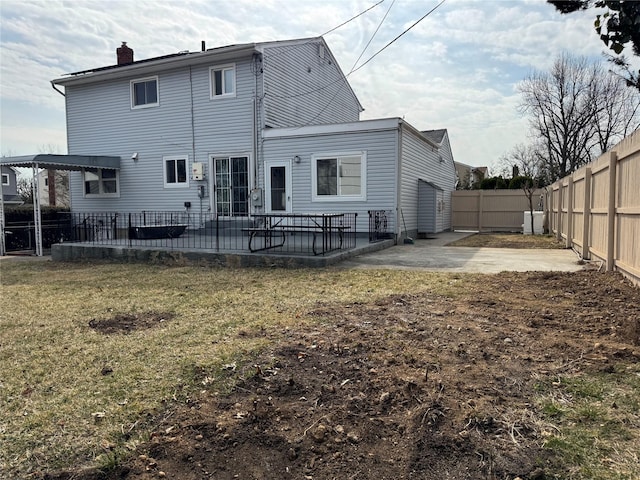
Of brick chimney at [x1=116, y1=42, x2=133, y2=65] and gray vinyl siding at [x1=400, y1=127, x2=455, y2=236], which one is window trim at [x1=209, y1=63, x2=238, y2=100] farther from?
gray vinyl siding at [x1=400, y1=127, x2=455, y2=236]

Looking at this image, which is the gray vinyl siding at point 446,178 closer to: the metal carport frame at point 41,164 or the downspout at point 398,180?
the downspout at point 398,180

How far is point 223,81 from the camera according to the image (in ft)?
45.9

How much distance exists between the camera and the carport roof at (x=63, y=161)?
12422 mm

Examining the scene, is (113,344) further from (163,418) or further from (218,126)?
(218,126)

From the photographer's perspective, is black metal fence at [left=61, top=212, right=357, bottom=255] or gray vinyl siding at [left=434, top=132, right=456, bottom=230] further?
gray vinyl siding at [left=434, top=132, right=456, bottom=230]

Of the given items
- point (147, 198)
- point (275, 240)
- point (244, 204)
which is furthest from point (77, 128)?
point (275, 240)

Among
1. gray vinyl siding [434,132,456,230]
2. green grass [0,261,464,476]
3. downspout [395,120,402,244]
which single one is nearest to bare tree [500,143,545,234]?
gray vinyl siding [434,132,456,230]

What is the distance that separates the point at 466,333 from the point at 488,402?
1362 millimetres

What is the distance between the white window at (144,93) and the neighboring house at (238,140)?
3 centimetres

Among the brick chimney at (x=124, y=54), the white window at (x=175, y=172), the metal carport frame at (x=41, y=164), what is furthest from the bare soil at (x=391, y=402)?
the brick chimney at (x=124, y=54)

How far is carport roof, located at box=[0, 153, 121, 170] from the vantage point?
12.4 m

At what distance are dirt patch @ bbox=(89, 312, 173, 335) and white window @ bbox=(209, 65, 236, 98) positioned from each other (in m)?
10.5

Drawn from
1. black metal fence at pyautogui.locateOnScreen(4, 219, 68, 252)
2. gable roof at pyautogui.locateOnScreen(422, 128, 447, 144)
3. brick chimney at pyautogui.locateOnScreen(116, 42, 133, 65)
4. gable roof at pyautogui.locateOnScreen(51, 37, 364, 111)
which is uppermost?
brick chimney at pyautogui.locateOnScreen(116, 42, 133, 65)

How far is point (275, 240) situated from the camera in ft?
39.0
